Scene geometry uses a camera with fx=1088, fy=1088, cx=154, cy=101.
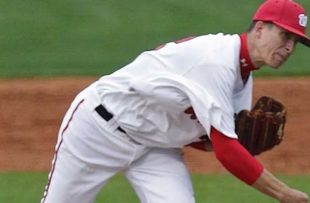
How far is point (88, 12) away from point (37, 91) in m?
3.38

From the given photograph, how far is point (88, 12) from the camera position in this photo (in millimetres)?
13781

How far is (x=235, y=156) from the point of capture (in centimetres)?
505

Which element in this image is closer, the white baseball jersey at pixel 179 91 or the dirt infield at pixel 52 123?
the white baseball jersey at pixel 179 91

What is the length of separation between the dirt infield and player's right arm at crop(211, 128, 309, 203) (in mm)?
3542

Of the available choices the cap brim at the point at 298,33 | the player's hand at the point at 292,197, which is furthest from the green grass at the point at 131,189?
the cap brim at the point at 298,33

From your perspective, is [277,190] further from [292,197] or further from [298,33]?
[298,33]

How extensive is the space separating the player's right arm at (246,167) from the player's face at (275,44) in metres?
0.42

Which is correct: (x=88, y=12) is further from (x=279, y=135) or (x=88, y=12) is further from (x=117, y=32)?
(x=279, y=135)

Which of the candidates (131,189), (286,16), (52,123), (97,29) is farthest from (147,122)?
(97,29)

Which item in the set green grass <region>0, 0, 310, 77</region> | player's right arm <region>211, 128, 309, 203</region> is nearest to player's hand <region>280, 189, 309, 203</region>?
player's right arm <region>211, 128, 309, 203</region>

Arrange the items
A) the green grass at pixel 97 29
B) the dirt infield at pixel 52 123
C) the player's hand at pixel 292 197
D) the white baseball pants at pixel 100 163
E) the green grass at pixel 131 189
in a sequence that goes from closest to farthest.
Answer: the player's hand at pixel 292 197 → the white baseball pants at pixel 100 163 → the green grass at pixel 131 189 → the dirt infield at pixel 52 123 → the green grass at pixel 97 29

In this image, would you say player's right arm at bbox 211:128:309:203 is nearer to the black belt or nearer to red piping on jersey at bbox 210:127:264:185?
red piping on jersey at bbox 210:127:264:185

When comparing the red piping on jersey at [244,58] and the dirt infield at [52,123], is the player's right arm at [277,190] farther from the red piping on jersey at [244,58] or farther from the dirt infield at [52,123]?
the dirt infield at [52,123]

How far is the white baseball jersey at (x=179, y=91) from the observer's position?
5.04 metres
